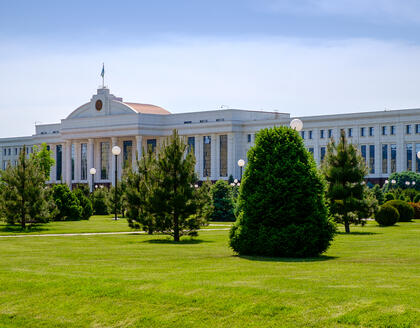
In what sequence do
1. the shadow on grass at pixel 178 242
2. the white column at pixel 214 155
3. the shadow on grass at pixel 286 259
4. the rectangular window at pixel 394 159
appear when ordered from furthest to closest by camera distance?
1. the white column at pixel 214 155
2. the rectangular window at pixel 394 159
3. the shadow on grass at pixel 178 242
4. the shadow on grass at pixel 286 259

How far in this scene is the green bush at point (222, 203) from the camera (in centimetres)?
5678

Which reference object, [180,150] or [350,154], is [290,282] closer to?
[180,150]

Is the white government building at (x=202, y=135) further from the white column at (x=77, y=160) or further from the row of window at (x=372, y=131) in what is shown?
the row of window at (x=372, y=131)

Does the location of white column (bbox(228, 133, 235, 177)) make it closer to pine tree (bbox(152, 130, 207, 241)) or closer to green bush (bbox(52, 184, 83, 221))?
green bush (bbox(52, 184, 83, 221))

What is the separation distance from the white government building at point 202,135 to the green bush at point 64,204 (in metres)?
31.3

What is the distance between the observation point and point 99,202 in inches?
2842

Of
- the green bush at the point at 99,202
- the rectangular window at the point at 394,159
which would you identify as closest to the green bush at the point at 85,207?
the green bush at the point at 99,202

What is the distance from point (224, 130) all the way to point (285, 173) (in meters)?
94.2

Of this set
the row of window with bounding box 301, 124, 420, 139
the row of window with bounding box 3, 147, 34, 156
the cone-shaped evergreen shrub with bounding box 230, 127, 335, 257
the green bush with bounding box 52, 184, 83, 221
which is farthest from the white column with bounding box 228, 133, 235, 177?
the cone-shaped evergreen shrub with bounding box 230, 127, 335, 257

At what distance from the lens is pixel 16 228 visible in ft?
139

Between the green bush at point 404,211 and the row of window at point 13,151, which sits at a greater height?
the row of window at point 13,151

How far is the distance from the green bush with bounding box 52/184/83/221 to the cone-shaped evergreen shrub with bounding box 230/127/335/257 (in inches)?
1348

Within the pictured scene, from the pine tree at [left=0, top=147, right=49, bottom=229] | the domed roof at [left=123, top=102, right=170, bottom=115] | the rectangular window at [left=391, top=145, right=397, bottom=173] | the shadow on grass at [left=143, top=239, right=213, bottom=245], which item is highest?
the domed roof at [left=123, top=102, right=170, bottom=115]

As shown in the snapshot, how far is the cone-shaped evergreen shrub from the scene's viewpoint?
2116 cm
